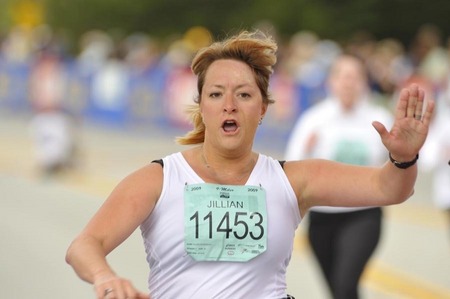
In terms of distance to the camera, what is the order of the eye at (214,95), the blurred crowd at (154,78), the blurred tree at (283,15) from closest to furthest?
the eye at (214,95) < the blurred crowd at (154,78) < the blurred tree at (283,15)

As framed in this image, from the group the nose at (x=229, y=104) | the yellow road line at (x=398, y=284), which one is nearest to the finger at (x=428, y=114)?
the nose at (x=229, y=104)

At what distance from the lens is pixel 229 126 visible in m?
4.81

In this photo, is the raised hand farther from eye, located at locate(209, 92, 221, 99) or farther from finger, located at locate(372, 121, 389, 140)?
eye, located at locate(209, 92, 221, 99)

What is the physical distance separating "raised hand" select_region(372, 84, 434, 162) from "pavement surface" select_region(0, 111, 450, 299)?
613 centimetres

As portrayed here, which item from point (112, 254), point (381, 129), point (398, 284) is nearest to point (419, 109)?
point (381, 129)

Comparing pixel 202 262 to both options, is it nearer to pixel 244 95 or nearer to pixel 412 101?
pixel 244 95

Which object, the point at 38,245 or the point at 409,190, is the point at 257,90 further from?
the point at 38,245

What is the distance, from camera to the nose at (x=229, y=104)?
4.75 metres

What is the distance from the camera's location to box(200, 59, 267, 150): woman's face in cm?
478

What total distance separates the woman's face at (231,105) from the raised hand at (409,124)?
460 millimetres

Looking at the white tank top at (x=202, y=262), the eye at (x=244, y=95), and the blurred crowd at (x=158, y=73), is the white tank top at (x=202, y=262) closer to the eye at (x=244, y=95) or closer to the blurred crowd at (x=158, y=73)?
the eye at (x=244, y=95)

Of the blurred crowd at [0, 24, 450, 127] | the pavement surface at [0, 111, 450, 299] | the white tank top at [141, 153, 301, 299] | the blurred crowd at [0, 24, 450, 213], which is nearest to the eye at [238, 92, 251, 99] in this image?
the white tank top at [141, 153, 301, 299]

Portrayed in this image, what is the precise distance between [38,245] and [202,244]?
8.79 meters

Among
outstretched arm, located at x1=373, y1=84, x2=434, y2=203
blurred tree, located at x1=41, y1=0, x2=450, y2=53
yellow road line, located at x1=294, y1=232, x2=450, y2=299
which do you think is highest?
blurred tree, located at x1=41, y1=0, x2=450, y2=53
